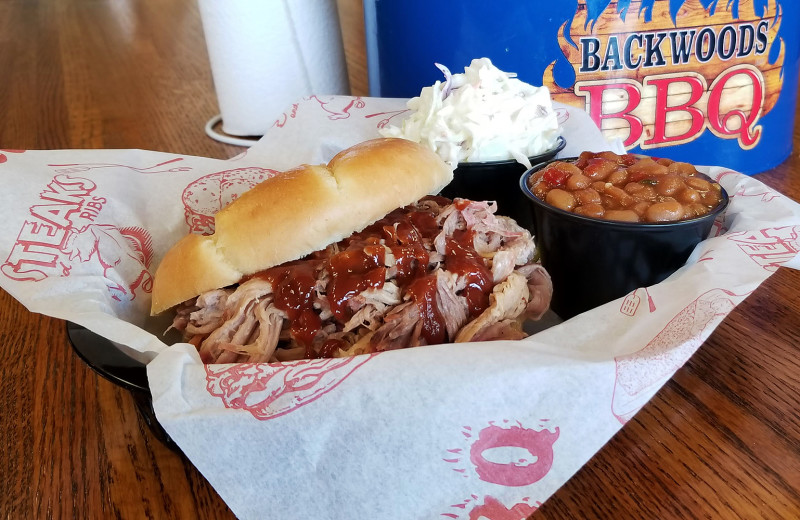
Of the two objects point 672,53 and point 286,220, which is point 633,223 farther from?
point 672,53

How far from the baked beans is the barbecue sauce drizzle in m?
0.19

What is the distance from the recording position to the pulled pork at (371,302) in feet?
2.89

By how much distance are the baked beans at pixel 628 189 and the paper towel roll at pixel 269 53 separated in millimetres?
1054

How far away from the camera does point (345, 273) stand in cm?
92

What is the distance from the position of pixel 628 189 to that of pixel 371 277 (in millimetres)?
Result: 444

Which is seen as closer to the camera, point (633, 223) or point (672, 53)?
point (633, 223)

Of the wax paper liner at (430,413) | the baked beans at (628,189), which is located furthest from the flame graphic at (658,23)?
the wax paper liner at (430,413)

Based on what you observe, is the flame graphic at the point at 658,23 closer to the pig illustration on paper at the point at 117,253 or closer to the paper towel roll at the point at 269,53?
the paper towel roll at the point at 269,53

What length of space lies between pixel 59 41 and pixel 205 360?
3562 mm

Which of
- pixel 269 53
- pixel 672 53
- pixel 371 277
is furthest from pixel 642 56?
pixel 269 53

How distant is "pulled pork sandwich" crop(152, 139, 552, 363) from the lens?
35.1 inches

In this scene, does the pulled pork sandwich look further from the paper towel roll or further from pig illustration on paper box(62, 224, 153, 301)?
the paper towel roll

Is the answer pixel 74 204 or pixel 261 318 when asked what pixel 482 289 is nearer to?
pixel 261 318

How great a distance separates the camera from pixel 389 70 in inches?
63.6
